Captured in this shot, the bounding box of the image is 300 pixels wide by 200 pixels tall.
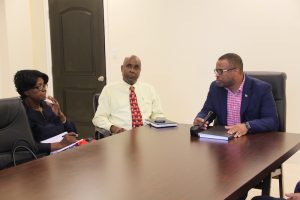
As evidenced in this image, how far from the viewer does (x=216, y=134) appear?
2400 millimetres

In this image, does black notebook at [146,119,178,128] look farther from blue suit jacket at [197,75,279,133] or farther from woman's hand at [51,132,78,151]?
woman's hand at [51,132,78,151]

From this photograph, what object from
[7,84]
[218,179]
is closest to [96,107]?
[218,179]

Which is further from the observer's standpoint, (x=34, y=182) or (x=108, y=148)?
(x=108, y=148)

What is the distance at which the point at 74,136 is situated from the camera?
281 cm

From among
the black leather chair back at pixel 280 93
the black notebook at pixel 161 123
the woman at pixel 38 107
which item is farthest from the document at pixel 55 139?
the black leather chair back at pixel 280 93

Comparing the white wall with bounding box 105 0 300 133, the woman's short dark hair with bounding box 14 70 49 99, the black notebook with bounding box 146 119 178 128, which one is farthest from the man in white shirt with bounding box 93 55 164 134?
the white wall with bounding box 105 0 300 133

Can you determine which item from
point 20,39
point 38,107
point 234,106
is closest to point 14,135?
point 38,107

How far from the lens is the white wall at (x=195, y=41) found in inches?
158

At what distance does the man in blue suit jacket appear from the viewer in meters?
2.62

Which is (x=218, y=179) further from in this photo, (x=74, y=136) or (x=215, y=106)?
(x=74, y=136)

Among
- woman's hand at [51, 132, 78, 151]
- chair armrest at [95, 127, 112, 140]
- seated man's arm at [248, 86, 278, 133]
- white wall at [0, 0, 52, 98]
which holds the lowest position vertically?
chair armrest at [95, 127, 112, 140]

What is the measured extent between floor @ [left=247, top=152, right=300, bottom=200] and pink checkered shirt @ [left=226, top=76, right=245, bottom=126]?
0.89 meters

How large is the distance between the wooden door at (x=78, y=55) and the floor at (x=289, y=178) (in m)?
2.49

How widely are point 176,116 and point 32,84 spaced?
7.37 feet
